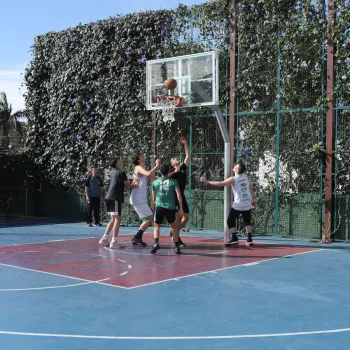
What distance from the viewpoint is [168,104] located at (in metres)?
13.6

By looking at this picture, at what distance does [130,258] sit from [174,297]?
311cm

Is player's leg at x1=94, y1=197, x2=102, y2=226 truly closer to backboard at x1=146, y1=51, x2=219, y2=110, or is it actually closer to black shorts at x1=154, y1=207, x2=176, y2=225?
backboard at x1=146, y1=51, x2=219, y2=110

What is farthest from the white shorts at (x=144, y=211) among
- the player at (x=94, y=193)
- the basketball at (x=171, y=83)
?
the player at (x=94, y=193)

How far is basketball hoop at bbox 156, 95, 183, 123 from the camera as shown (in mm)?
13367

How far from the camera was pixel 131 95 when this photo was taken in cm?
1675

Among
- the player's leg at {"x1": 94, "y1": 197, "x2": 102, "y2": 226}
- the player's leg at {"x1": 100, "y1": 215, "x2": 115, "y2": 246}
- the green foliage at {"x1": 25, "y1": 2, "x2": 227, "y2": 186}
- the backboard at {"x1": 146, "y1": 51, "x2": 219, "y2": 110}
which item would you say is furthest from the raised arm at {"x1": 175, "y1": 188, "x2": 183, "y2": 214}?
the player's leg at {"x1": 94, "y1": 197, "x2": 102, "y2": 226}

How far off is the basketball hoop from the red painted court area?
300 cm

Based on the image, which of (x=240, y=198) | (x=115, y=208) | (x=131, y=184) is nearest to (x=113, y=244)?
(x=115, y=208)

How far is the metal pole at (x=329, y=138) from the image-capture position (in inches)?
505

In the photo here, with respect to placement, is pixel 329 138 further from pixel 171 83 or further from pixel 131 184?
pixel 131 184

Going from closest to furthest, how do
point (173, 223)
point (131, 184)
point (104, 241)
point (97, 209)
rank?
point (173, 223), point (131, 184), point (104, 241), point (97, 209)

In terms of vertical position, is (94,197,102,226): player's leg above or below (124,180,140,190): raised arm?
below

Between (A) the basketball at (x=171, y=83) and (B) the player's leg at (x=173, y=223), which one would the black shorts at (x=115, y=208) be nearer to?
(B) the player's leg at (x=173, y=223)

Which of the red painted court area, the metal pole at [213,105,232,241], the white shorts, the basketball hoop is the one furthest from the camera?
the basketball hoop
